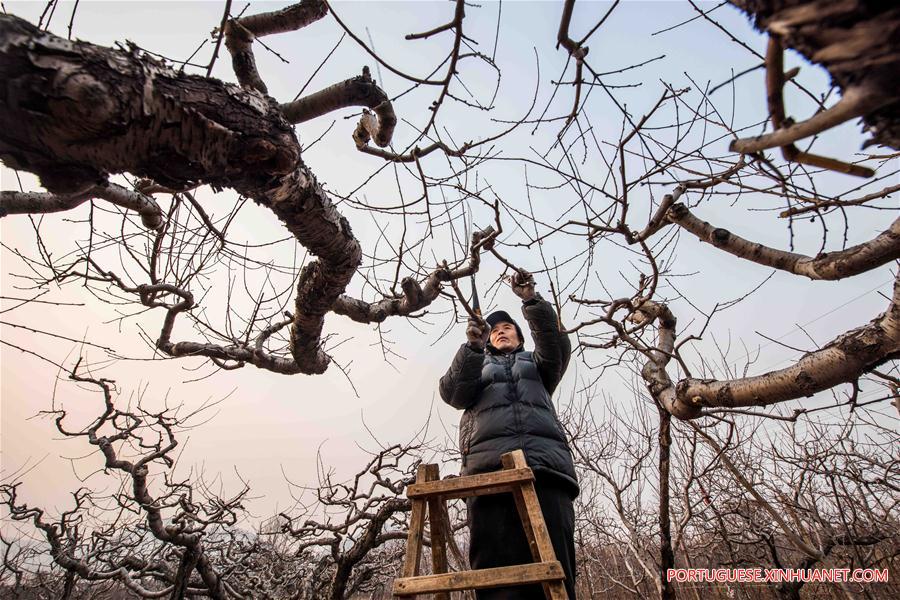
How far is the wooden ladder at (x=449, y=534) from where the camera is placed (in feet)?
5.81

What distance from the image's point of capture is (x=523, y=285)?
9.18 feet

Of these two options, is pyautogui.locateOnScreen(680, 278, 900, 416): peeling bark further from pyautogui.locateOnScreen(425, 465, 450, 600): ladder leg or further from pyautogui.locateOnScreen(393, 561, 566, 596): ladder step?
pyautogui.locateOnScreen(425, 465, 450, 600): ladder leg

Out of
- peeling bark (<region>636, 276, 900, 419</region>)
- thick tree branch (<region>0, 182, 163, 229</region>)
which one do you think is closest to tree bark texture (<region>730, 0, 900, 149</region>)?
peeling bark (<region>636, 276, 900, 419</region>)

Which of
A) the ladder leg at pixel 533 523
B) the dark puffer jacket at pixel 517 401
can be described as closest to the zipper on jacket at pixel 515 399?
the dark puffer jacket at pixel 517 401

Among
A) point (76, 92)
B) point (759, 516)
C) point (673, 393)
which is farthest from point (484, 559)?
point (759, 516)

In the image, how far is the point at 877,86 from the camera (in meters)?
0.58

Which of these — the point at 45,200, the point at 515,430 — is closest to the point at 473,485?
the point at 515,430

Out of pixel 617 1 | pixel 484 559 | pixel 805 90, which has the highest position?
pixel 617 1

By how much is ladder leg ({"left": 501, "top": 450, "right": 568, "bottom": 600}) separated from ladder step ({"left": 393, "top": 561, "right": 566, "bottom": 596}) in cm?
5

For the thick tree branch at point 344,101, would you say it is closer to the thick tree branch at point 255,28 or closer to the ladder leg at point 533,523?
the thick tree branch at point 255,28

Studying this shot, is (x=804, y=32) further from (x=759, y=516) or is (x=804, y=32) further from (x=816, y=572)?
(x=759, y=516)

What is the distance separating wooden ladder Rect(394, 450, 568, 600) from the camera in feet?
5.81

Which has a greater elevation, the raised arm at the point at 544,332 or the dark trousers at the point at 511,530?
the raised arm at the point at 544,332

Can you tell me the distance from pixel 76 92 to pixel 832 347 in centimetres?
270
